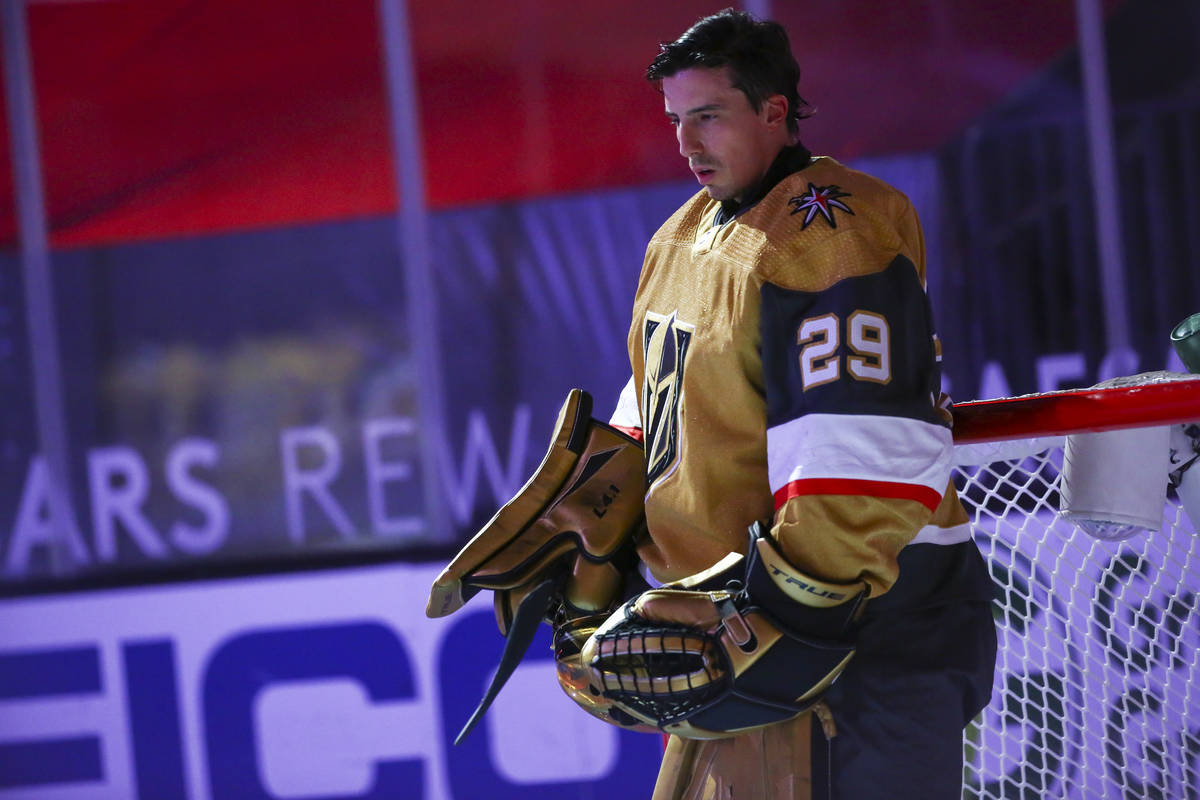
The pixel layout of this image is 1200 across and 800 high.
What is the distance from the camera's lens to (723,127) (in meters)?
1.42

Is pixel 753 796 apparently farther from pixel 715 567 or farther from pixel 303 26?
pixel 303 26

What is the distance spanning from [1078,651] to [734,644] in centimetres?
80

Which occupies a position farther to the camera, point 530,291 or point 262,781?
point 530,291

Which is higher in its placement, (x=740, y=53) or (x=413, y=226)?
(x=413, y=226)

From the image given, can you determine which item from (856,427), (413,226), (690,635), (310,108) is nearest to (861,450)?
(856,427)

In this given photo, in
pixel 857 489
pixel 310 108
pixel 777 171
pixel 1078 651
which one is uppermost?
pixel 310 108

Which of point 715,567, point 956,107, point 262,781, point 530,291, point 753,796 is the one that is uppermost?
point 956,107

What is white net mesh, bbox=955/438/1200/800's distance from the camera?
1.74 m

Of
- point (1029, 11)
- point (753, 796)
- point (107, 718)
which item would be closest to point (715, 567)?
point (753, 796)

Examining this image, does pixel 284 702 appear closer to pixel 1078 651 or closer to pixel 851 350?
pixel 1078 651

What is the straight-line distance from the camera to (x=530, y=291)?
429 centimetres

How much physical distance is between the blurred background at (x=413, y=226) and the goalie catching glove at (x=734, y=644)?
2.84 metres

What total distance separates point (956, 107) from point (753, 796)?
3.25m

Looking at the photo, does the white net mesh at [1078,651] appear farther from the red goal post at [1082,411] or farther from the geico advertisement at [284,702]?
the geico advertisement at [284,702]
